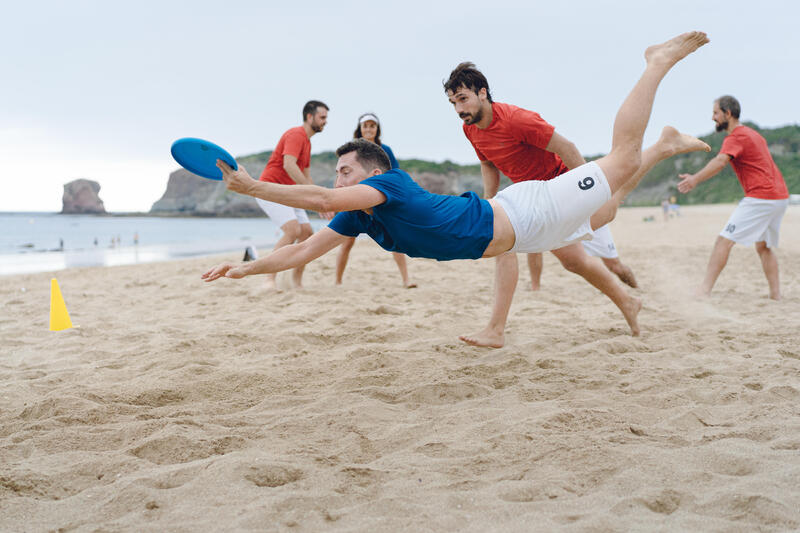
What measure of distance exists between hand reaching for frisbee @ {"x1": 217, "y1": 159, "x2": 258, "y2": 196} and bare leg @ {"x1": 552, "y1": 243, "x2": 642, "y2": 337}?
2.26m

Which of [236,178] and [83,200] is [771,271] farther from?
[83,200]

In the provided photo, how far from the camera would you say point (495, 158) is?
416cm

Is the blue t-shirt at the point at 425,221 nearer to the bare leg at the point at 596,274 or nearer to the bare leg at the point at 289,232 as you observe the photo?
the bare leg at the point at 596,274

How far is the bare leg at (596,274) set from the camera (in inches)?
161

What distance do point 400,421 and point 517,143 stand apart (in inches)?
83.9

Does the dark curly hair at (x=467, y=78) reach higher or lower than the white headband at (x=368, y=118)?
lower

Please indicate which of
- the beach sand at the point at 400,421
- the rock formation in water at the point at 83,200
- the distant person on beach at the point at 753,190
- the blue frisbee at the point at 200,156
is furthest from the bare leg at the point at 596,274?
the rock formation in water at the point at 83,200

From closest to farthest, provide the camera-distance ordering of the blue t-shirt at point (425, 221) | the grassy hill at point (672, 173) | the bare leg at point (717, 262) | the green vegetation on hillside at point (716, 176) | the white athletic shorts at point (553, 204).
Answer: the blue t-shirt at point (425, 221) < the white athletic shorts at point (553, 204) < the bare leg at point (717, 262) < the green vegetation on hillside at point (716, 176) < the grassy hill at point (672, 173)

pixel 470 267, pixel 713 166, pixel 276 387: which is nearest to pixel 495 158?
pixel 276 387

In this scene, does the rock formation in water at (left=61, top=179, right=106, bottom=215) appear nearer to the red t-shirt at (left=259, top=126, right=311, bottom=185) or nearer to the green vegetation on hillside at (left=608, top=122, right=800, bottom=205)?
the green vegetation on hillside at (left=608, top=122, right=800, bottom=205)

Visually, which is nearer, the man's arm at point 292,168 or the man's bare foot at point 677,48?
the man's bare foot at point 677,48

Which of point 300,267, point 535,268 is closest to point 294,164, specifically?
point 300,267

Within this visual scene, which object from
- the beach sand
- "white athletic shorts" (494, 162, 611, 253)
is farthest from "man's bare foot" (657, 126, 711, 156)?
the beach sand

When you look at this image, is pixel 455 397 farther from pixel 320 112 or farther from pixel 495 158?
pixel 320 112
